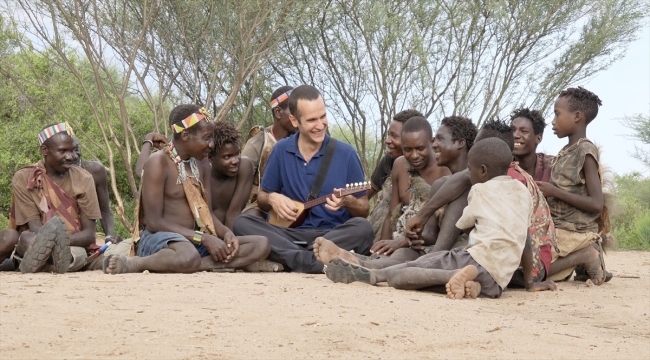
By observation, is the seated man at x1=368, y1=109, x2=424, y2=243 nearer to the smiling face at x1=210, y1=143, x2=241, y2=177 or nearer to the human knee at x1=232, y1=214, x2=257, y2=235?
the human knee at x1=232, y1=214, x2=257, y2=235

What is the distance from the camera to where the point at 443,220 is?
6.45 meters

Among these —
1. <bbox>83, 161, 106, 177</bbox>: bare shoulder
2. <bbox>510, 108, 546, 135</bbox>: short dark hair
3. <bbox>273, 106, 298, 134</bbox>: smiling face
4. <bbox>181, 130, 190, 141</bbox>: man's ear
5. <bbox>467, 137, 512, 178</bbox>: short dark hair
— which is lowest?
<bbox>467, 137, 512, 178</bbox>: short dark hair

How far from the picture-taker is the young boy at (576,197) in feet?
22.0

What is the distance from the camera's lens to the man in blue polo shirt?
709 centimetres

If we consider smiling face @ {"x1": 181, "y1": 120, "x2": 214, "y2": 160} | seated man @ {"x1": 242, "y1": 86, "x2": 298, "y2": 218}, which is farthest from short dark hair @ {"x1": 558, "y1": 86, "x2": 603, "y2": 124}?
smiling face @ {"x1": 181, "y1": 120, "x2": 214, "y2": 160}

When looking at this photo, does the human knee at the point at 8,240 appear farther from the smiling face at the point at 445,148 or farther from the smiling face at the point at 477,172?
the smiling face at the point at 477,172

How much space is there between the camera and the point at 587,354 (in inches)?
168

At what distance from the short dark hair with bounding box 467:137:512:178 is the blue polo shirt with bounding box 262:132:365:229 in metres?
1.58

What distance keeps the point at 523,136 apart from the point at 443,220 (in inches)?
49.4

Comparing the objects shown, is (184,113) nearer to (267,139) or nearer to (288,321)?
(267,139)

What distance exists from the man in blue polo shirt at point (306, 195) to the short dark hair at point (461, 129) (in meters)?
0.84

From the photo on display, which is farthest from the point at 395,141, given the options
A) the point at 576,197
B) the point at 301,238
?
the point at 576,197

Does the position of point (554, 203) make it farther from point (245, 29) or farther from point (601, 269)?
point (245, 29)

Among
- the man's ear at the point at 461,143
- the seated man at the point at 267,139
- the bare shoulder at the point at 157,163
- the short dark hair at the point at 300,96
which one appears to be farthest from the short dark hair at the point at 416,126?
the bare shoulder at the point at 157,163
